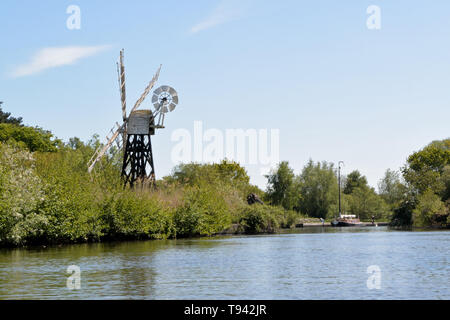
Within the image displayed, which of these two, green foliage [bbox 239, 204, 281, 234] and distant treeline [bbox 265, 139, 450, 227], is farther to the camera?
distant treeline [bbox 265, 139, 450, 227]

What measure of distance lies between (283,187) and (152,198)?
62.2 m

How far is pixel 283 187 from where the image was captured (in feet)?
386

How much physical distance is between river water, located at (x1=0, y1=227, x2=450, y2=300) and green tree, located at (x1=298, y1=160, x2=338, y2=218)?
81.3m

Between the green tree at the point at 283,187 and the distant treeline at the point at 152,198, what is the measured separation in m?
0.18

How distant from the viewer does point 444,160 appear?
358 feet

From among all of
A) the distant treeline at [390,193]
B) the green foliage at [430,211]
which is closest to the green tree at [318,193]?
the distant treeline at [390,193]

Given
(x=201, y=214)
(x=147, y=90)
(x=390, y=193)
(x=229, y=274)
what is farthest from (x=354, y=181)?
(x=229, y=274)

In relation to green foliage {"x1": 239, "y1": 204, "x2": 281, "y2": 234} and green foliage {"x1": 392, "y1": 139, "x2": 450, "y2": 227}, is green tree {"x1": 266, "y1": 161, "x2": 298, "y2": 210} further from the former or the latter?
green foliage {"x1": 239, "y1": 204, "x2": 281, "y2": 234}

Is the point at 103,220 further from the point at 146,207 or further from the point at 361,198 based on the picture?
the point at 361,198

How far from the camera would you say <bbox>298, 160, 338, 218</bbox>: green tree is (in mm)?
120500

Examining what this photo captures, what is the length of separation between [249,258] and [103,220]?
20410 mm

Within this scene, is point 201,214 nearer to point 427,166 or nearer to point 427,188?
point 427,188

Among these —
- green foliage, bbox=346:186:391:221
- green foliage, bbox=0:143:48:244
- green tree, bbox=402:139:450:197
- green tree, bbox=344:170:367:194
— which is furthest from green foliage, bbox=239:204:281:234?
green tree, bbox=344:170:367:194

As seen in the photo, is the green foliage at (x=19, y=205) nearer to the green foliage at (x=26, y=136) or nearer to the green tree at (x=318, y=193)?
the green foliage at (x=26, y=136)
